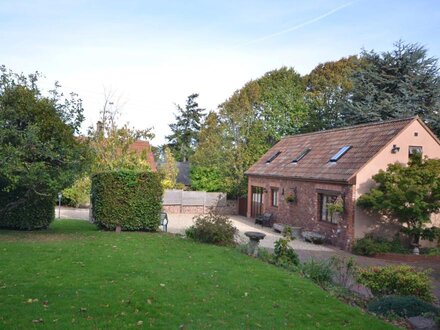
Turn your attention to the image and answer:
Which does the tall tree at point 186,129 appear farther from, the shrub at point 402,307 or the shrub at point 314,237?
the shrub at point 402,307

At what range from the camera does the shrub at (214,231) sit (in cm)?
1631

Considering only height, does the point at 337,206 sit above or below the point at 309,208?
above

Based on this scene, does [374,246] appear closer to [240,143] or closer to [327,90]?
[240,143]

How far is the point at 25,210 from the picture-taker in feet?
57.5

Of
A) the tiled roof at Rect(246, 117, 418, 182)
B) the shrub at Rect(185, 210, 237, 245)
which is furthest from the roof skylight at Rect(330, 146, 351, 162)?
the shrub at Rect(185, 210, 237, 245)

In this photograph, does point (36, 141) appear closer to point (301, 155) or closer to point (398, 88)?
point (301, 155)

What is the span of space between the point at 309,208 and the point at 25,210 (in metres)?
12.9

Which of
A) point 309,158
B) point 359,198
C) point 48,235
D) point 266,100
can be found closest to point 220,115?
point 266,100

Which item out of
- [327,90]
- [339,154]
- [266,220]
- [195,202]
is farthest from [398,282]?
[327,90]

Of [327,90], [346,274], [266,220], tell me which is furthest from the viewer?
[327,90]

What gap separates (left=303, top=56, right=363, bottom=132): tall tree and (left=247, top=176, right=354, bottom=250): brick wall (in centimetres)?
1113

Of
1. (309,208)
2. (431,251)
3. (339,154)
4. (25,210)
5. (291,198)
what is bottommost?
(431,251)

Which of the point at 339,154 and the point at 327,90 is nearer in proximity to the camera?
the point at 339,154

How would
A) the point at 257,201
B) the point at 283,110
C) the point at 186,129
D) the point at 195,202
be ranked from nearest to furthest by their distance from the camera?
the point at 257,201 < the point at 195,202 < the point at 283,110 < the point at 186,129
